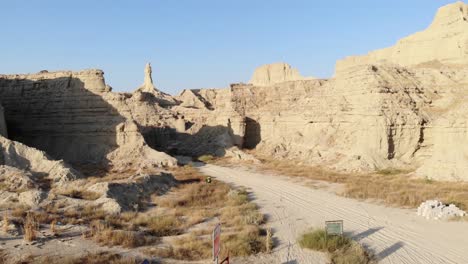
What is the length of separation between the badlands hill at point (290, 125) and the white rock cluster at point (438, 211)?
793 centimetres

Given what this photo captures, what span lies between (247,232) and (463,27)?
49.9 meters

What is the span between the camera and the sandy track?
409 inches

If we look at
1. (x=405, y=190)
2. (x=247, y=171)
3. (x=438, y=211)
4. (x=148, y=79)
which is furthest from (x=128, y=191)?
(x=148, y=79)

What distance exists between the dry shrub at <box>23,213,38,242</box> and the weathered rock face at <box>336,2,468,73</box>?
4114cm

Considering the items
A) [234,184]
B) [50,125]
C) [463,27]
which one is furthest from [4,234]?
[463,27]

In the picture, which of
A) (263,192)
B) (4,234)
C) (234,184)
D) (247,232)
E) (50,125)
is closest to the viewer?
(4,234)

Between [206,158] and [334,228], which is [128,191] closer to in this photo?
[334,228]

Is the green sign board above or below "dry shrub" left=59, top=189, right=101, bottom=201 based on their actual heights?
above

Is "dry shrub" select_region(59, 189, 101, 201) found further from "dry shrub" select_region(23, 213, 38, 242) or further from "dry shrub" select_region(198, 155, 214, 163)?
"dry shrub" select_region(198, 155, 214, 163)

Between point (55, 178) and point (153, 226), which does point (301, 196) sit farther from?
point (55, 178)

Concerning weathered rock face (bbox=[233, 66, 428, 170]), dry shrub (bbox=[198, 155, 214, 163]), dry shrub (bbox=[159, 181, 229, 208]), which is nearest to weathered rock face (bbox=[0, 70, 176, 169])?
dry shrub (bbox=[198, 155, 214, 163])

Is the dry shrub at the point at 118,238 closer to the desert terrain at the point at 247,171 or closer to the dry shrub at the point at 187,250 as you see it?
the desert terrain at the point at 247,171

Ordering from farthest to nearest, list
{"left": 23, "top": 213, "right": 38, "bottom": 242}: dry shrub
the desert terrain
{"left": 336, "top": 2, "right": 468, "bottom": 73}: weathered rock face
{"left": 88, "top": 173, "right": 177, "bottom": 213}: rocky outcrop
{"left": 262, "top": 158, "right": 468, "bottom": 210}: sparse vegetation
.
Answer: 1. {"left": 336, "top": 2, "right": 468, "bottom": 73}: weathered rock face
2. {"left": 262, "top": 158, "right": 468, "bottom": 210}: sparse vegetation
3. {"left": 88, "top": 173, "right": 177, "bottom": 213}: rocky outcrop
4. the desert terrain
5. {"left": 23, "top": 213, "right": 38, "bottom": 242}: dry shrub

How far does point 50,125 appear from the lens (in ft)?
100
